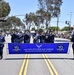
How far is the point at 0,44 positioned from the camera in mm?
19422

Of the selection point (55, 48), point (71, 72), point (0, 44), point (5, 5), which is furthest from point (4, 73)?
point (5, 5)

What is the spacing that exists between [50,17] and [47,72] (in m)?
78.8

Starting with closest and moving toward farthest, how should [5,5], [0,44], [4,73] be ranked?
[4,73] → [0,44] → [5,5]

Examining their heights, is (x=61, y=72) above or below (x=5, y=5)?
below

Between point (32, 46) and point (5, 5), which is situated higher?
point (5, 5)

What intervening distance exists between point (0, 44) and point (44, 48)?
2.86 meters

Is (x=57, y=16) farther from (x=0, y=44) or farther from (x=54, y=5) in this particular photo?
(x=0, y=44)

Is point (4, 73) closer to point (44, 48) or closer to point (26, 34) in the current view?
point (44, 48)

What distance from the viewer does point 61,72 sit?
13.4m

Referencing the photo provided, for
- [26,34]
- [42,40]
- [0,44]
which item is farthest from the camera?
[26,34]

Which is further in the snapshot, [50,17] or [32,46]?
[50,17]

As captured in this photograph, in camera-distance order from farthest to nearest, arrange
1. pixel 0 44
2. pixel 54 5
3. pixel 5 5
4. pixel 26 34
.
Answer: pixel 5 5
pixel 54 5
pixel 26 34
pixel 0 44

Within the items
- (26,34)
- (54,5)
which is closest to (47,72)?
(26,34)

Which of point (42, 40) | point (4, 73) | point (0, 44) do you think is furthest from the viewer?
point (42, 40)
